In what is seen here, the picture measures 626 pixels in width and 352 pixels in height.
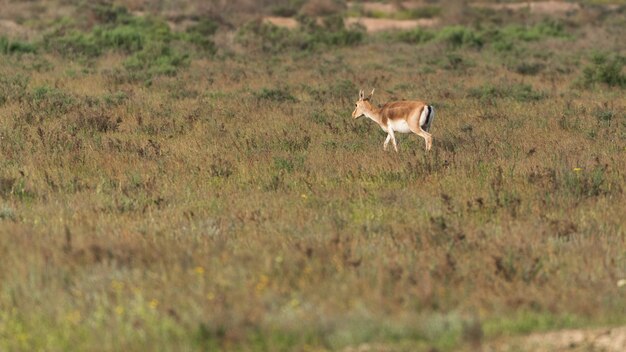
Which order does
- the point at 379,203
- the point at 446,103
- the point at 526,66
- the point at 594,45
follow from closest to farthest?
the point at 379,203
the point at 446,103
the point at 526,66
the point at 594,45

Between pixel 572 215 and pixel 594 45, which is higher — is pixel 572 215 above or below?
above

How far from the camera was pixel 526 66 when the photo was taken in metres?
29.2

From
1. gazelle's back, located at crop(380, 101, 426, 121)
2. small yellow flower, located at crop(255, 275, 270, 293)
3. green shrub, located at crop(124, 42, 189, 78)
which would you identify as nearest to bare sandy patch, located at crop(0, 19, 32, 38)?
green shrub, located at crop(124, 42, 189, 78)

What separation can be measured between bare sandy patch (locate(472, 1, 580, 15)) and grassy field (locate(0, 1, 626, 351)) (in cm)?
4767

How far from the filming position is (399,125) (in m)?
15.5

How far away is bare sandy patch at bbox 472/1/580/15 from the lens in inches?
2795

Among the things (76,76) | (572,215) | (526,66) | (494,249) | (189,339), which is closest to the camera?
(189,339)

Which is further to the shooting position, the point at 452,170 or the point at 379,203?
the point at 452,170

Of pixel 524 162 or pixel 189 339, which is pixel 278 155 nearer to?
pixel 524 162

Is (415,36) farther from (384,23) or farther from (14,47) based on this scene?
(14,47)

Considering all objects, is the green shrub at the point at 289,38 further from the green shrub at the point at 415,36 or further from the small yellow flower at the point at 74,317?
the small yellow flower at the point at 74,317

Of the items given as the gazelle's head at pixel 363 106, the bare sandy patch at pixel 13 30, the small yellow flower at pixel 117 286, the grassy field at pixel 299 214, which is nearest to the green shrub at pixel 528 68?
the grassy field at pixel 299 214

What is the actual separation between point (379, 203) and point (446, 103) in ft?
36.0

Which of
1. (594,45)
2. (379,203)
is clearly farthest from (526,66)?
(379,203)
